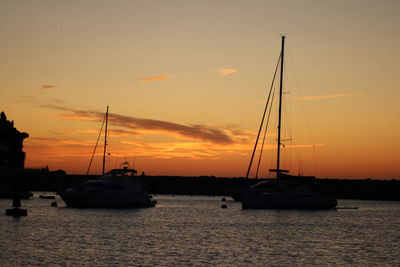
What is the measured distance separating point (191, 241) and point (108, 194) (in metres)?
30.4

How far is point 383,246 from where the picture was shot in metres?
44.7

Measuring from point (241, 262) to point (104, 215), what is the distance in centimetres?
3414

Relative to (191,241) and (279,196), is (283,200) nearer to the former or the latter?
(279,196)

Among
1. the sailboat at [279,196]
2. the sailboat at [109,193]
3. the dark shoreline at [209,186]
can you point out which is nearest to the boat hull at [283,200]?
the sailboat at [279,196]

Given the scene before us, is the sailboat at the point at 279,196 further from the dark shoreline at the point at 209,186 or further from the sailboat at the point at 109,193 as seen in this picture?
the dark shoreline at the point at 209,186

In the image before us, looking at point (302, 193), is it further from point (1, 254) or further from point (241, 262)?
point (1, 254)

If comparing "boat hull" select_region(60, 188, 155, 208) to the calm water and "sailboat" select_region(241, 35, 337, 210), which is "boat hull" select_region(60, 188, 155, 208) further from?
"sailboat" select_region(241, 35, 337, 210)

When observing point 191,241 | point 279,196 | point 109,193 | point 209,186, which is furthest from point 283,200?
point 209,186

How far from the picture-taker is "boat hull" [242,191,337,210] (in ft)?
239

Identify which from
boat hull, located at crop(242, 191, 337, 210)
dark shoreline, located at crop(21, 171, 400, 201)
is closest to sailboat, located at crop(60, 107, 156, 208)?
boat hull, located at crop(242, 191, 337, 210)

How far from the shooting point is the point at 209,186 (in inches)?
6604

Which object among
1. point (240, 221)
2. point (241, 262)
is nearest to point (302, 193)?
point (240, 221)

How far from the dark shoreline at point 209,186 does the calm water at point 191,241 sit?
83034mm

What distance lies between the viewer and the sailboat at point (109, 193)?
72312 millimetres
